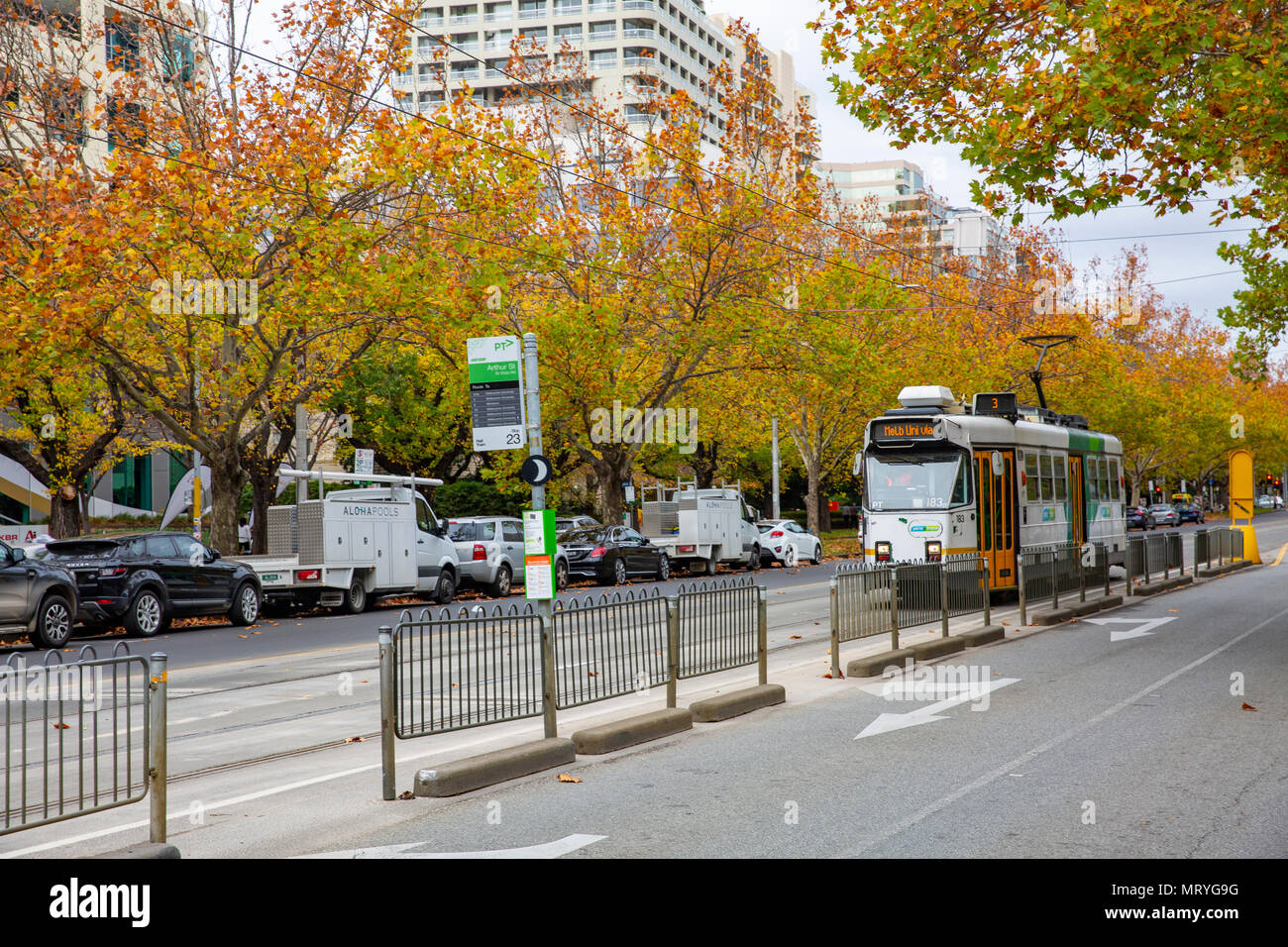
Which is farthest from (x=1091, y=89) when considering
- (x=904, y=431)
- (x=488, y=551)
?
(x=488, y=551)

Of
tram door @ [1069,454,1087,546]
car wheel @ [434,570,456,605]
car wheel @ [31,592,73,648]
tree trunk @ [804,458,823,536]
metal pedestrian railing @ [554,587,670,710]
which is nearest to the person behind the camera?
metal pedestrian railing @ [554,587,670,710]

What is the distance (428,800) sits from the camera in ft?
25.9

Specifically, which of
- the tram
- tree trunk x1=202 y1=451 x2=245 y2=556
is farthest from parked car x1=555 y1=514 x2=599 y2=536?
the tram

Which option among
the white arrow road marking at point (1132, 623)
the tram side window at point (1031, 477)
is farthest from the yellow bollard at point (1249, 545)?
the white arrow road marking at point (1132, 623)

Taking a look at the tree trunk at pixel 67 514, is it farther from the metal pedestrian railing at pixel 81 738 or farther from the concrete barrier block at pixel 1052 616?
the metal pedestrian railing at pixel 81 738

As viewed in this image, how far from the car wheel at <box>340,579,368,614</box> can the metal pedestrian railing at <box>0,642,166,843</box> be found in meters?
18.4

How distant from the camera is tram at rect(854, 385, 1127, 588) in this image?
21.5 metres

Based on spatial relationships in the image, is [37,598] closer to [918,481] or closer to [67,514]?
[918,481]

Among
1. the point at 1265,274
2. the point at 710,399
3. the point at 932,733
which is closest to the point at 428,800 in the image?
the point at 932,733

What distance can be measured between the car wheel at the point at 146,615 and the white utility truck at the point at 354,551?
2.79m

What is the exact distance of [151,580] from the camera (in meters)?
20.3

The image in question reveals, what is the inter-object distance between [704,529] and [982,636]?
21.4 m

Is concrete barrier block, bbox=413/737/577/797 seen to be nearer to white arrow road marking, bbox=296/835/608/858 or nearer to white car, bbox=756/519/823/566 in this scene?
white arrow road marking, bbox=296/835/608/858

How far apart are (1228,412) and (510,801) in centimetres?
7755
